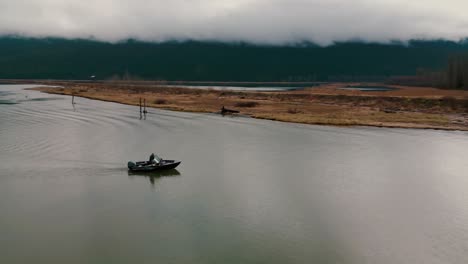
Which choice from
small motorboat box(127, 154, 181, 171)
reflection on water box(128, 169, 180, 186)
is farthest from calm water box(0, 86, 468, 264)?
small motorboat box(127, 154, 181, 171)

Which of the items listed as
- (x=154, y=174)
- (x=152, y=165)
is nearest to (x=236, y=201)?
(x=154, y=174)

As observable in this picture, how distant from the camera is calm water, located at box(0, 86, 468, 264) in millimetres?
26984

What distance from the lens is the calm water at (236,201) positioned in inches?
1062

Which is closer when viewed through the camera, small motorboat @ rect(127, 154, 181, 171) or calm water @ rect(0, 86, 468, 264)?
calm water @ rect(0, 86, 468, 264)

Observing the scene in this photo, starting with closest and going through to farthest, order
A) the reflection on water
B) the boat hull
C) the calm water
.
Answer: the calm water
the reflection on water
the boat hull

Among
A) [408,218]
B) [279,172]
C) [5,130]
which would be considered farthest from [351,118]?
[5,130]

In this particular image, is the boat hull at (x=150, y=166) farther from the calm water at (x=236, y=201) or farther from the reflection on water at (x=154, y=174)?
the calm water at (x=236, y=201)

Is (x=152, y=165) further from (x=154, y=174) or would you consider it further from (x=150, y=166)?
(x=154, y=174)

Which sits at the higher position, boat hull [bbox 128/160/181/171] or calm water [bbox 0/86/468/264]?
boat hull [bbox 128/160/181/171]

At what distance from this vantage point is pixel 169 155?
56.1 metres

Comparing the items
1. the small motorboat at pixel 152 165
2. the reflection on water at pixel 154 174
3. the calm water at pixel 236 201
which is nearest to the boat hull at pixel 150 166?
the small motorboat at pixel 152 165

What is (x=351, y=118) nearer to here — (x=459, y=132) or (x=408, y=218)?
(x=459, y=132)

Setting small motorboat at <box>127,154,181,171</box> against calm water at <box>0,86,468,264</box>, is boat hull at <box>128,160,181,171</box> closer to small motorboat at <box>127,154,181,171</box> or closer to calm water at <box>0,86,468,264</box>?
small motorboat at <box>127,154,181,171</box>

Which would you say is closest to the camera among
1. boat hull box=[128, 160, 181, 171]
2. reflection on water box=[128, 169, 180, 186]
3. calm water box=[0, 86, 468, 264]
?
calm water box=[0, 86, 468, 264]
